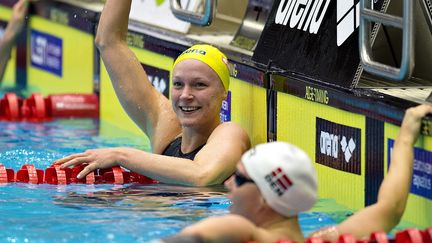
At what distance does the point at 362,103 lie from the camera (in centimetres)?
547

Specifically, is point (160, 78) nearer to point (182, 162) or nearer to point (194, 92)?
point (194, 92)

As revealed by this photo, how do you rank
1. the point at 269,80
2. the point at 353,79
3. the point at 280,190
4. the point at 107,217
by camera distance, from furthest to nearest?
the point at 269,80 → the point at 353,79 → the point at 107,217 → the point at 280,190

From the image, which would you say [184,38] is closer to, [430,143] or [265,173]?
[430,143]

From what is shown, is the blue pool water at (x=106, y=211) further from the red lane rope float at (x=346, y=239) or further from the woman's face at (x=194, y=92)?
the red lane rope float at (x=346, y=239)

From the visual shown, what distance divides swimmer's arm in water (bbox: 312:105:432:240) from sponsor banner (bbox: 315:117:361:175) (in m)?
0.73

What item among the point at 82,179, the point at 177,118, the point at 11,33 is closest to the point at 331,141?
the point at 177,118

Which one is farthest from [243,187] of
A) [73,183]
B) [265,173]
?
[73,183]

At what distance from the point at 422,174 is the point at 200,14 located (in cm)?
201

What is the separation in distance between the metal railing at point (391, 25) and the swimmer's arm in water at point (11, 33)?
3455mm

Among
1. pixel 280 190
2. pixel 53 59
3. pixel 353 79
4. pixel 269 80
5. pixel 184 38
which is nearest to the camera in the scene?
pixel 280 190

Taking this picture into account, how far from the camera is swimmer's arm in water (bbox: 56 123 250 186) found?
5586 millimetres

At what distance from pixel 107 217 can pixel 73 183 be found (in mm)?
773

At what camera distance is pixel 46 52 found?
9.56m

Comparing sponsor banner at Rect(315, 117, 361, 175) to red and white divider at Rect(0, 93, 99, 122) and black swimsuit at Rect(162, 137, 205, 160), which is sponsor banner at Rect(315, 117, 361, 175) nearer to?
black swimsuit at Rect(162, 137, 205, 160)
